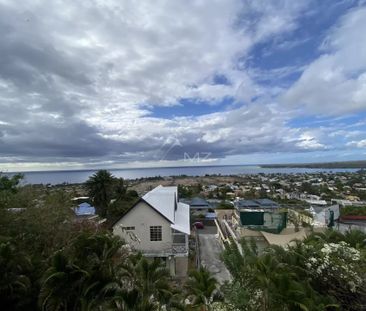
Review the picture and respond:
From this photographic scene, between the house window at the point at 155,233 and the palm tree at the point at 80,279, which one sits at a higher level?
the palm tree at the point at 80,279

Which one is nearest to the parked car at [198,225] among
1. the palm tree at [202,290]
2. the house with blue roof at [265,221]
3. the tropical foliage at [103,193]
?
the tropical foliage at [103,193]

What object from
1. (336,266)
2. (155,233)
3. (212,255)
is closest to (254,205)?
(212,255)

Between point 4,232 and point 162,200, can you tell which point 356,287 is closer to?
point 4,232

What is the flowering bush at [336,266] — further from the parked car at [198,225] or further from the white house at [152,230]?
the parked car at [198,225]

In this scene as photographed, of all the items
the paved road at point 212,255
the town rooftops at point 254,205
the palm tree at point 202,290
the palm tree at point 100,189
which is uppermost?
the palm tree at point 100,189

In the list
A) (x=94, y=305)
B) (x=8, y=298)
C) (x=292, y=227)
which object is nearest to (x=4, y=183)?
(x=8, y=298)

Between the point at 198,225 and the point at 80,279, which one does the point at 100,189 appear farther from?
the point at 80,279
